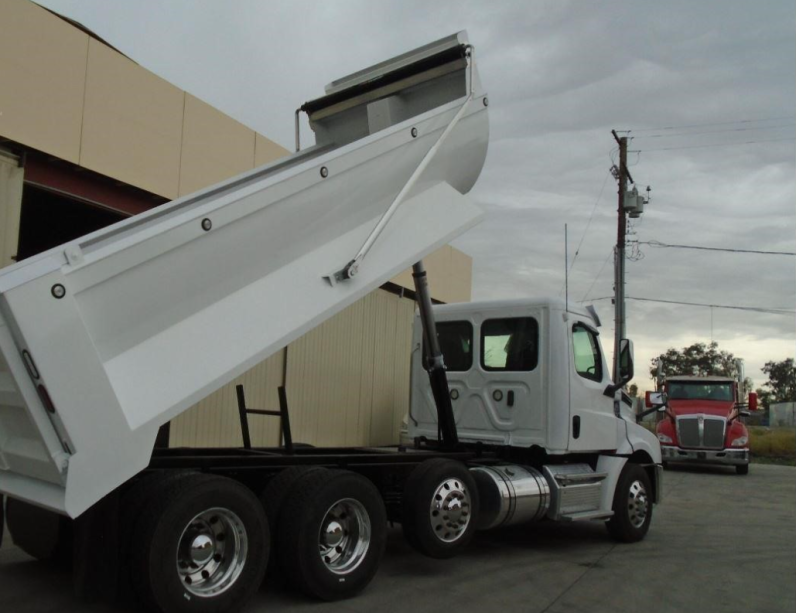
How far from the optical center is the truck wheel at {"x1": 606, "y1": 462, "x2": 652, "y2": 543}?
812cm

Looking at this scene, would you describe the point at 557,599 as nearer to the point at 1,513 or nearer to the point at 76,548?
the point at 76,548

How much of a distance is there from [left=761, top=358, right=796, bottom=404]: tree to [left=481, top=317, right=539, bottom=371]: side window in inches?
3488

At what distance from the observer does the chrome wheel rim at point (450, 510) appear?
240 inches

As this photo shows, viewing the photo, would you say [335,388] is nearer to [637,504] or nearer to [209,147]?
[209,147]

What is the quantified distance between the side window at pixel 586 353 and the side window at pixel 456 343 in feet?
3.83

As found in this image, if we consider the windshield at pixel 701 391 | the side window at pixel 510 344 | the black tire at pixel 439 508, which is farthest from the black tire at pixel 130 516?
Answer: the windshield at pixel 701 391

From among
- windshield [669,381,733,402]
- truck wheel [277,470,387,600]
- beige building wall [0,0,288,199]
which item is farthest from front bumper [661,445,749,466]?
truck wheel [277,470,387,600]

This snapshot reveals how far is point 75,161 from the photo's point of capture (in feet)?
31.7

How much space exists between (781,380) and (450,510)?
93898mm

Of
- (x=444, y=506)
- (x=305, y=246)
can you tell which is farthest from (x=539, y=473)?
(x=305, y=246)

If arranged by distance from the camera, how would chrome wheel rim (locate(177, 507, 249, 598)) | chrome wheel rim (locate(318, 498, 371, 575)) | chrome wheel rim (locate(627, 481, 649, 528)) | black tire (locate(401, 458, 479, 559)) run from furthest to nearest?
1. chrome wheel rim (locate(627, 481, 649, 528))
2. black tire (locate(401, 458, 479, 559))
3. chrome wheel rim (locate(318, 498, 371, 575))
4. chrome wheel rim (locate(177, 507, 249, 598))

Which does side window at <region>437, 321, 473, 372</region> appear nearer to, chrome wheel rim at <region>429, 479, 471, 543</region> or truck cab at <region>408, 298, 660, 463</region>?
truck cab at <region>408, 298, 660, 463</region>

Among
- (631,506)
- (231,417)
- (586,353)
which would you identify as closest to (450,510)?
(586,353)

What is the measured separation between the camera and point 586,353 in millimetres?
8102
